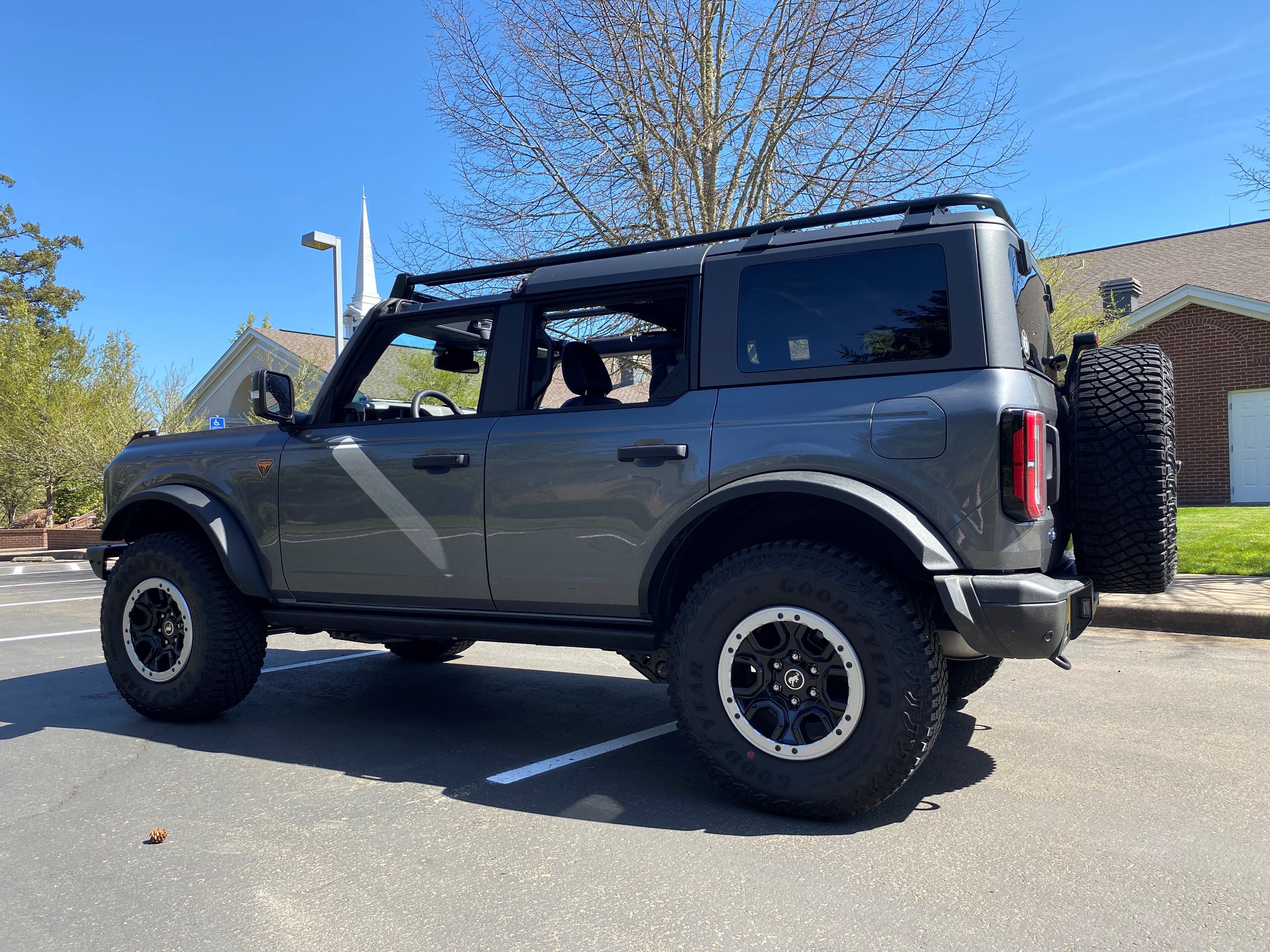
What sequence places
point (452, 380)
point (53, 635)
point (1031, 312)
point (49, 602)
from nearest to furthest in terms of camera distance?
point (1031, 312)
point (452, 380)
point (53, 635)
point (49, 602)

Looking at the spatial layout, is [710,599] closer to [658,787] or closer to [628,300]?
[658,787]

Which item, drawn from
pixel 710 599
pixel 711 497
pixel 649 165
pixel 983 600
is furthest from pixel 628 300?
pixel 649 165

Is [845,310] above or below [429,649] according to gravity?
above

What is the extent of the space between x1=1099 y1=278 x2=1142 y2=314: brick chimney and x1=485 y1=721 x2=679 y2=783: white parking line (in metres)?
19.3

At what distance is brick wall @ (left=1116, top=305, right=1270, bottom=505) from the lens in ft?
60.4

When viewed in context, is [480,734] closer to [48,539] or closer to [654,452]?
[654,452]

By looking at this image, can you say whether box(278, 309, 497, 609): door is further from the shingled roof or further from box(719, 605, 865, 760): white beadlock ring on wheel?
the shingled roof

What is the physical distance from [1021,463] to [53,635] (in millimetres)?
8374

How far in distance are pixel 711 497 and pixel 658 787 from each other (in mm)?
1180

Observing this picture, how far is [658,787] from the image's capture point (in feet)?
12.2

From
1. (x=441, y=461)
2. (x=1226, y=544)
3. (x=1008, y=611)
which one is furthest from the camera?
(x=1226, y=544)

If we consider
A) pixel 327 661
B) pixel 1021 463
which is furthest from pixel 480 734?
pixel 1021 463

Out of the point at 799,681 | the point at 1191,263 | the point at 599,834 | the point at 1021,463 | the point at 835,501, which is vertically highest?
the point at 1191,263

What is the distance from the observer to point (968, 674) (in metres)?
4.29
